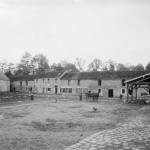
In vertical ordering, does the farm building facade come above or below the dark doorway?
above

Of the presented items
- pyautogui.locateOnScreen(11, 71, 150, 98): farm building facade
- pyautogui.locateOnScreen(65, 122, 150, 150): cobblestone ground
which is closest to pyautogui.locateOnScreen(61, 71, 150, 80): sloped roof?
pyautogui.locateOnScreen(11, 71, 150, 98): farm building facade

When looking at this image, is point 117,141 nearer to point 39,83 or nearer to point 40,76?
point 39,83

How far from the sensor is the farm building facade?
4675 centimetres

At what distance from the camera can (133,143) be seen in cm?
720

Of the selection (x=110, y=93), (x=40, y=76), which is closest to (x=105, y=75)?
(x=110, y=93)

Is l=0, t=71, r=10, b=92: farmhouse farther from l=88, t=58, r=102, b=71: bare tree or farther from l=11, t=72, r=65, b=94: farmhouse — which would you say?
l=88, t=58, r=102, b=71: bare tree

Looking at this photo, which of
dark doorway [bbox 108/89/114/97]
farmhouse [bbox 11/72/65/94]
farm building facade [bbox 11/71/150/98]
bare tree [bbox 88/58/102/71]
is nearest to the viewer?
farm building facade [bbox 11/71/150/98]

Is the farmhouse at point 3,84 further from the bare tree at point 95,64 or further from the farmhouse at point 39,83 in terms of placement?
the bare tree at point 95,64

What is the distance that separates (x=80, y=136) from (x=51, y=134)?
56.0 inches

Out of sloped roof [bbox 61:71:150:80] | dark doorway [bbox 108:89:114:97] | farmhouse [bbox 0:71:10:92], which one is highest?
sloped roof [bbox 61:71:150:80]

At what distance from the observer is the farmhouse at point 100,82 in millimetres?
46500

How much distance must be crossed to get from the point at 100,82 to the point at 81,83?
5.41m

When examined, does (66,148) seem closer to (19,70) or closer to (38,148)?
(38,148)

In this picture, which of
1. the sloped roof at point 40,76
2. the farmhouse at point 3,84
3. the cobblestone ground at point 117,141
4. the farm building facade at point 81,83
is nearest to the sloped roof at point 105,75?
the farm building facade at point 81,83
